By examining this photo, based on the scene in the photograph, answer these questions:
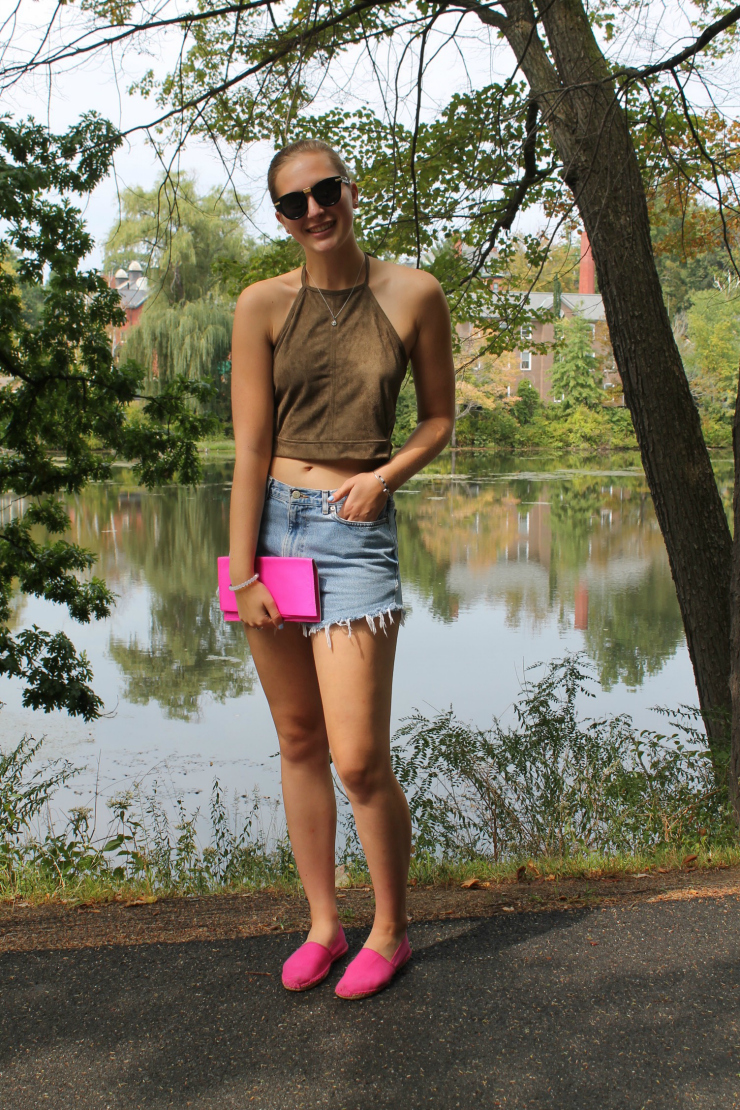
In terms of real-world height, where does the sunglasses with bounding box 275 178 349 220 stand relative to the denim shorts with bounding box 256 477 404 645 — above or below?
above

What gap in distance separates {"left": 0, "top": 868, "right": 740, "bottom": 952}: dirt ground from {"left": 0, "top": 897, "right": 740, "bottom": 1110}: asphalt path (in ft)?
0.30

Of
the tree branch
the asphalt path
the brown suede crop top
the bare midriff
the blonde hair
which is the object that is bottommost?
the asphalt path

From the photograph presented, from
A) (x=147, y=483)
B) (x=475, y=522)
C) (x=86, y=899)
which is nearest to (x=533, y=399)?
(x=475, y=522)

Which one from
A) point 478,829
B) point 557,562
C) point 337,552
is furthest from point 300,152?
point 557,562

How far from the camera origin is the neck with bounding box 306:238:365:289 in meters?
1.88

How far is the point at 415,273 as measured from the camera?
1931 millimetres

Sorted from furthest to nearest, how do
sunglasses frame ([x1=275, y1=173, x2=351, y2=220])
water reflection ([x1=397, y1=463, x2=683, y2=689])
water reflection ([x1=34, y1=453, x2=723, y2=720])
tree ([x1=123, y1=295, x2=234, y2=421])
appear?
1. tree ([x1=123, y1=295, x2=234, y2=421])
2. water reflection ([x1=397, y1=463, x2=683, y2=689])
3. water reflection ([x1=34, y1=453, x2=723, y2=720])
4. sunglasses frame ([x1=275, y1=173, x2=351, y2=220])

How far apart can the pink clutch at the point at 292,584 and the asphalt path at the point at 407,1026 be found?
2.63ft

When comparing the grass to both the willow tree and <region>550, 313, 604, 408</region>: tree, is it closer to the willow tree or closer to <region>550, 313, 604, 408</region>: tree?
the willow tree

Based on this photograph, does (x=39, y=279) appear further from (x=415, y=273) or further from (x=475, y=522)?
(x=475, y=522)

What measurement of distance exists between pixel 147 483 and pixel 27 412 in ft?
3.42

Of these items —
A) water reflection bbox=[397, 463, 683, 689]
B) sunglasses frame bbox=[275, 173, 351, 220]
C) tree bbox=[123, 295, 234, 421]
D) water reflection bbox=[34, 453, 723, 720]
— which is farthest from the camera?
tree bbox=[123, 295, 234, 421]

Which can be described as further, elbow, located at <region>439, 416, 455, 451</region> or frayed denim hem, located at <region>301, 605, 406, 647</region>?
elbow, located at <region>439, 416, 455, 451</region>

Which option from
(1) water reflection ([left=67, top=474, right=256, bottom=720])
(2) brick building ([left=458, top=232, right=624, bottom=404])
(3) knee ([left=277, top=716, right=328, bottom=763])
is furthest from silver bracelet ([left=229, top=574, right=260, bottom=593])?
(2) brick building ([left=458, top=232, right=624, bottom=404])
